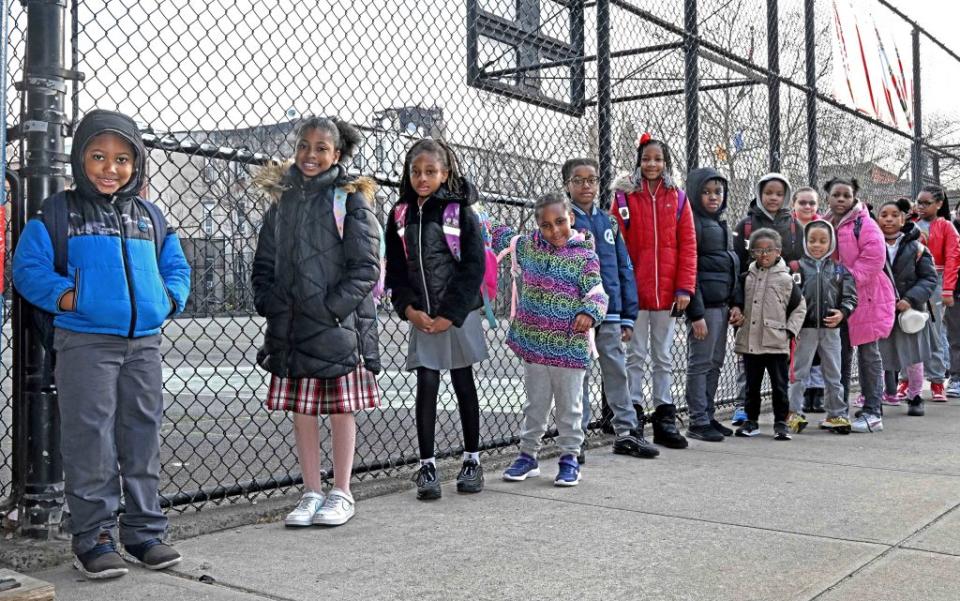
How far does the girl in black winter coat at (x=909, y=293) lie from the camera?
306 inches

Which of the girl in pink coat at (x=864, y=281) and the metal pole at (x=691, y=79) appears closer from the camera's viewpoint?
the metal pole at (x=691, y=79)

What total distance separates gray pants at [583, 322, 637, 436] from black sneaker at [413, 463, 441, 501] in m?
1.29

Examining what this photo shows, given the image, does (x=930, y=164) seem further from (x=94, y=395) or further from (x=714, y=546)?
(x=94, y=395)

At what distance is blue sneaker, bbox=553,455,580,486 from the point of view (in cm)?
476

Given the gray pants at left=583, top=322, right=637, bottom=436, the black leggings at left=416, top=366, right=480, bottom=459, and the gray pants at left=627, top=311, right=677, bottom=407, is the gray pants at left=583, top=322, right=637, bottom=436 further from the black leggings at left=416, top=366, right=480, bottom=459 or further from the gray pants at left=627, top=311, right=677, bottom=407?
the black leggings at left=416, top=366, right=480, bottom=459

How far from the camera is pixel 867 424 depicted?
6816mm

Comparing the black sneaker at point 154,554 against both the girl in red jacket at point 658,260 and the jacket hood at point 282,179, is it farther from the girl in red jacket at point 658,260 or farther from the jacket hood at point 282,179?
the girl in red jacket at point 658,260

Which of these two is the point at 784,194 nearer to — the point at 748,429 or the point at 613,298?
the point at 748,429

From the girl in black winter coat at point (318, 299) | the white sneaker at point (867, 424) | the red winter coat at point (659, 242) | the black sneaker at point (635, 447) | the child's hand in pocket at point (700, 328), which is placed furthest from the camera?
the white sneaker at point (867, 424)

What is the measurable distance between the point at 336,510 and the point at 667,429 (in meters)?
2.65

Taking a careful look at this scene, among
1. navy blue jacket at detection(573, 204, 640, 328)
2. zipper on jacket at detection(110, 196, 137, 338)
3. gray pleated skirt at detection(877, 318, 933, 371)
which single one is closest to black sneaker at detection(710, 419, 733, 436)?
navy blue jacket at detection(573, 204, 640, 328)

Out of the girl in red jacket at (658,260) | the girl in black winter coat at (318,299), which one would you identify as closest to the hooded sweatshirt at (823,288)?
the girl in red jacket at (658,260)

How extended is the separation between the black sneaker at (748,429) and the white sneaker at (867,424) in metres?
0.80

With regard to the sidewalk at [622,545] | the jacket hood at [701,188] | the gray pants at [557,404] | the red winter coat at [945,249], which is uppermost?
the jacket hood at [701,188]
